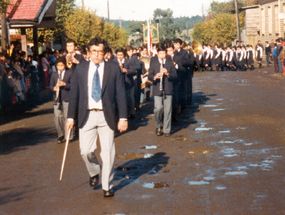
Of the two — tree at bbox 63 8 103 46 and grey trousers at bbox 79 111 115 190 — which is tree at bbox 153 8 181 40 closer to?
tree at bbox 63 8 103 46

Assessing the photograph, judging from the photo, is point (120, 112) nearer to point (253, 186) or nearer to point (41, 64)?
point (253, 186)

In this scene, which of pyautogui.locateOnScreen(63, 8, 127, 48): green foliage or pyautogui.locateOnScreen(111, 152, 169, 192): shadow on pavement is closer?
pyautogui.locateOnScreen(111, 152, 169, 192): shadow on pavement

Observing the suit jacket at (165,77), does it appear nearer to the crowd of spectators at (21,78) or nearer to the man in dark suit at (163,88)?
the man in dark suit at (163,88)

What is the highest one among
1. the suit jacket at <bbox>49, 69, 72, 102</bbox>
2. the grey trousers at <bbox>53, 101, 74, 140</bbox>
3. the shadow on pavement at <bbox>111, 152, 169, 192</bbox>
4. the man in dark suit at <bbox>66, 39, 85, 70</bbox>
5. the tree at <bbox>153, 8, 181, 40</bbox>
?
the tree at <bbox>153, 8, 181, 40</bbox>

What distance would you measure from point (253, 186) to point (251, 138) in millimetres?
3624

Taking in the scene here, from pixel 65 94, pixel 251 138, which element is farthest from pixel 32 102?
pixel 251 138

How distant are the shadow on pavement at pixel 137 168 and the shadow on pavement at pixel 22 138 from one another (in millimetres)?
2730

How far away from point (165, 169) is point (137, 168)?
43cm

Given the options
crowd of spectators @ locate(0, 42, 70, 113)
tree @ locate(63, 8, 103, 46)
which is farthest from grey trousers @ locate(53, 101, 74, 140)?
tree @ locate(63, 8, 103, 46)

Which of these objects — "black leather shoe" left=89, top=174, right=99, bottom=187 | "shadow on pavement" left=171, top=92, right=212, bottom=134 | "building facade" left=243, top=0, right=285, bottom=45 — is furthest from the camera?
"building facade" left=243, top=0, right=285, bottom=45

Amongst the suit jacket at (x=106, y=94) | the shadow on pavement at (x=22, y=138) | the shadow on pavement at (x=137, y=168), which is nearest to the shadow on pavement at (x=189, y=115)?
the shadow on pavement at (x=22, y=138)

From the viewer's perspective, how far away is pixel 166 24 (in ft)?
520

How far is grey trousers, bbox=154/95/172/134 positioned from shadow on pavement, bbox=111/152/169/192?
193 centimetres

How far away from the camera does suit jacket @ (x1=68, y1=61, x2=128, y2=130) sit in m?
6.47
